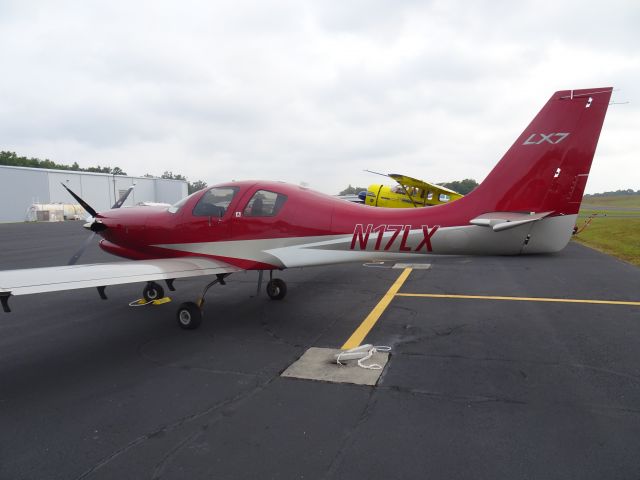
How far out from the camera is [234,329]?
654cm

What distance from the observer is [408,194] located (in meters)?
21.5

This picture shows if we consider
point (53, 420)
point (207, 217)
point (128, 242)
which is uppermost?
point (207, 217)

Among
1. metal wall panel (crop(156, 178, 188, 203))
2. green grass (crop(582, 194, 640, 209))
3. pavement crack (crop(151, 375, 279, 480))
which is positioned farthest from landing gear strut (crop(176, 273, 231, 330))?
green grass (crop(582, 194, 640, 209))

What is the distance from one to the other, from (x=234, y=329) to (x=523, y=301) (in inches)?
234

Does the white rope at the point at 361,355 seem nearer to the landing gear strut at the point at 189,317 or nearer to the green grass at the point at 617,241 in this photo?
the landing gear strut at the point at 189,317

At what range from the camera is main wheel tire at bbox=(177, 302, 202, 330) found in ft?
21.3

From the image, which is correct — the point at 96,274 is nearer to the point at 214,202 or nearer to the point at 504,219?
the point at 214,202

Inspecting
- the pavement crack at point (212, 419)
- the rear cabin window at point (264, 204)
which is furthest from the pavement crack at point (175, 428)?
the rear cabin window at point (264, 204)

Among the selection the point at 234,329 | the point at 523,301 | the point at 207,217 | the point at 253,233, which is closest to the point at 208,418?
the point at 234,329

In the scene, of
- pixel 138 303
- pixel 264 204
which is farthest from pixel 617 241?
pixel 138 303

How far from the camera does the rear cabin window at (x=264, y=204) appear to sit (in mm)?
6855

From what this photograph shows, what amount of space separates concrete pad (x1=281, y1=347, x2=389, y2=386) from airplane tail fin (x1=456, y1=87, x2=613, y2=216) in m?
3.02

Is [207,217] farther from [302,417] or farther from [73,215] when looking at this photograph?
[73,215]

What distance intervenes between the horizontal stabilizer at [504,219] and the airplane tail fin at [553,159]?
0.10 m
